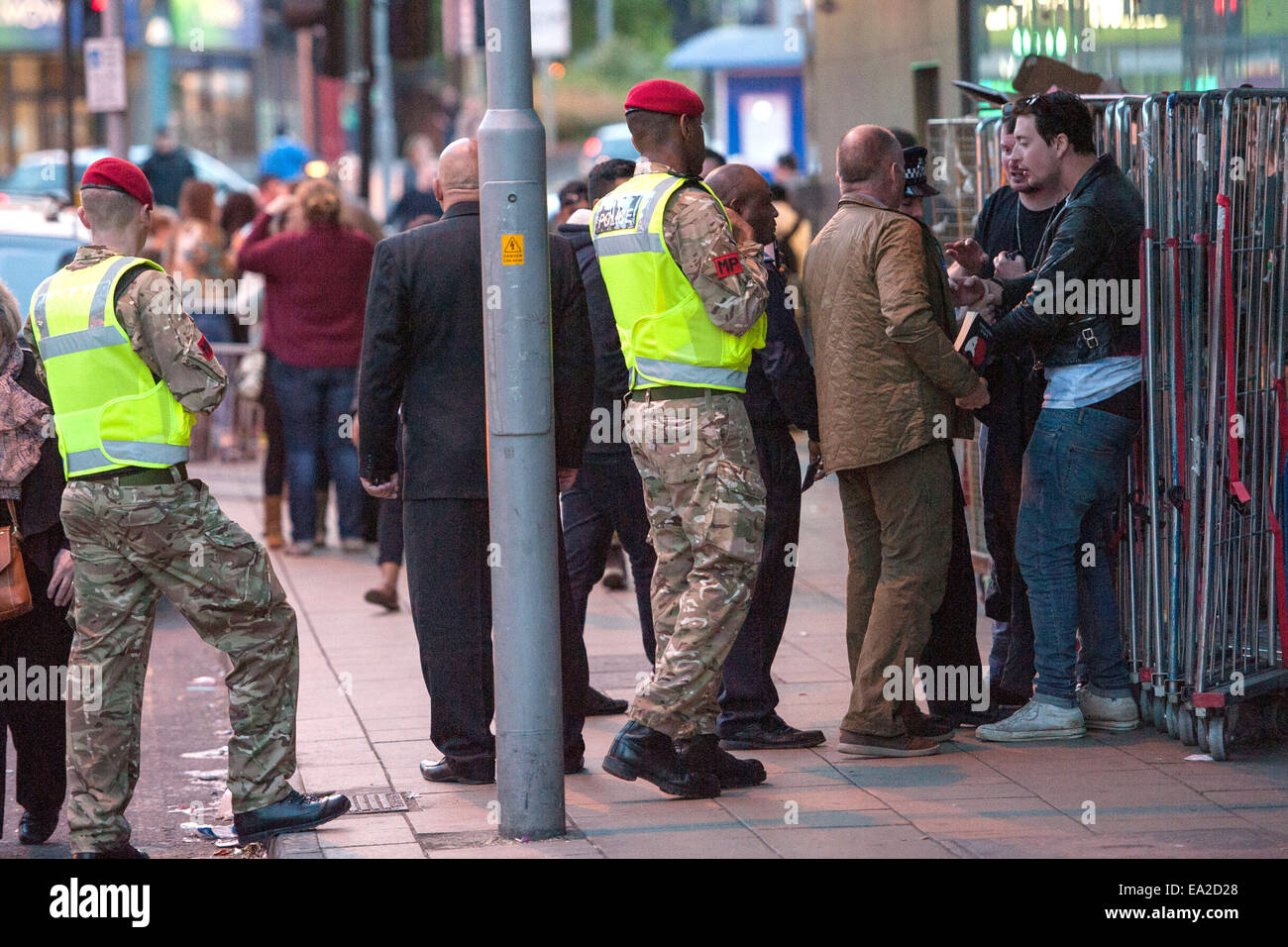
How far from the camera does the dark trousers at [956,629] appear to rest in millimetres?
6742

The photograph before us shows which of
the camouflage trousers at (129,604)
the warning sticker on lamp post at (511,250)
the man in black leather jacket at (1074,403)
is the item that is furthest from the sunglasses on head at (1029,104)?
the camouflage trousers at (129,604)

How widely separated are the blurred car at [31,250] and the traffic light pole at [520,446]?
22.6ft

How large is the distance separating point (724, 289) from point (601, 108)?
176 feet

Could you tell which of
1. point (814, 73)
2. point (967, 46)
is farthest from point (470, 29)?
point (967, 46)

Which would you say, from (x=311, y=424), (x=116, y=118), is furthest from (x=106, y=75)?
(x=311, y=424)

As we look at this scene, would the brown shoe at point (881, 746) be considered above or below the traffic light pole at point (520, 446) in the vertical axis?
below

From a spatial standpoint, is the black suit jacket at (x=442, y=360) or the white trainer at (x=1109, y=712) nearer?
the black suit jacket at (x=442, y=360)

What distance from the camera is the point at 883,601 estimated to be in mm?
6391

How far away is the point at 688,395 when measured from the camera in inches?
228

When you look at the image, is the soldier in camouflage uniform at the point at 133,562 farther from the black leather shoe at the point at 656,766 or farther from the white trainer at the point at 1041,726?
the white trainer at the point at 1041,726

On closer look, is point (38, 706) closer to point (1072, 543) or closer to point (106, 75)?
point (1072, 543)

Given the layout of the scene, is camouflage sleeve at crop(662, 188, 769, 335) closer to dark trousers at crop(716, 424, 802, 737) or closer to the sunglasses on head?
dark trousers at crop(716, 424, 802, 737)

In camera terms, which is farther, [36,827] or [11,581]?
[36,827]

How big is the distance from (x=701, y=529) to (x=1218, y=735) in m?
1.91
